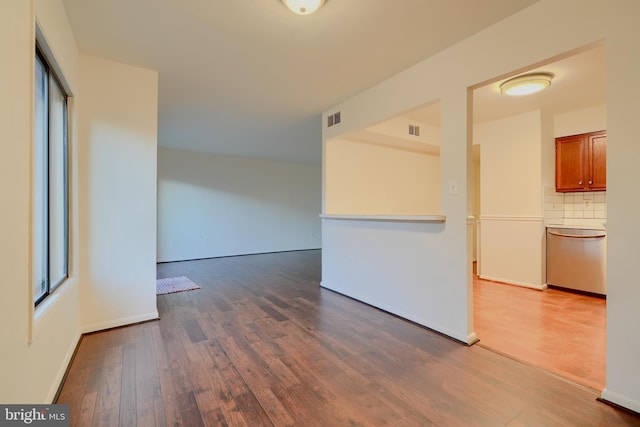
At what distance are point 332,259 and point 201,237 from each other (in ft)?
13.3

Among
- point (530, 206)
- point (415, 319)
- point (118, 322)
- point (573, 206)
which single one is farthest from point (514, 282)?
point (118, 322)

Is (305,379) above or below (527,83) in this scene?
below

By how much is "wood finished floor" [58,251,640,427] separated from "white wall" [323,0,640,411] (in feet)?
1.14

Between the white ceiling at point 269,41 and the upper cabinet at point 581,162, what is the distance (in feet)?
9.60

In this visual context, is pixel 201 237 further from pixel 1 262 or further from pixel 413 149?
pixel 1 262

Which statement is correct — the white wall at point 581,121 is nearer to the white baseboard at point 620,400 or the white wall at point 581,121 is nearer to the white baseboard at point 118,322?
the white baseboard at point 620,400

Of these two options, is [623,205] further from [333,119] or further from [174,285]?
[174,285]

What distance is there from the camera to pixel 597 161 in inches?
146

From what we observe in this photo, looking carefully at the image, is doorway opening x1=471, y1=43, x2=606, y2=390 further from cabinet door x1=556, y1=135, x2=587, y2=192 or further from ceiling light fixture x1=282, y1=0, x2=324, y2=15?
ceiling light fixture x1=282, y1=0, x2=324, y2=15

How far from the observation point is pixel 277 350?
2184 mm

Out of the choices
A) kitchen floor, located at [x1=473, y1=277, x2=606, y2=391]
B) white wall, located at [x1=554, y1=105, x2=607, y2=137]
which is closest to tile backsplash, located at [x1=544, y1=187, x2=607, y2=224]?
white wall, located at [x1=554, y1=105, x2=607, y2=137]

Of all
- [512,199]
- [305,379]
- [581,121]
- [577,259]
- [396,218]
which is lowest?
[305,379]

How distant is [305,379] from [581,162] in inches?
180

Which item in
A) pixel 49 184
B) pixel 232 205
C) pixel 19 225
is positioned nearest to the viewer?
pixel 19 225
